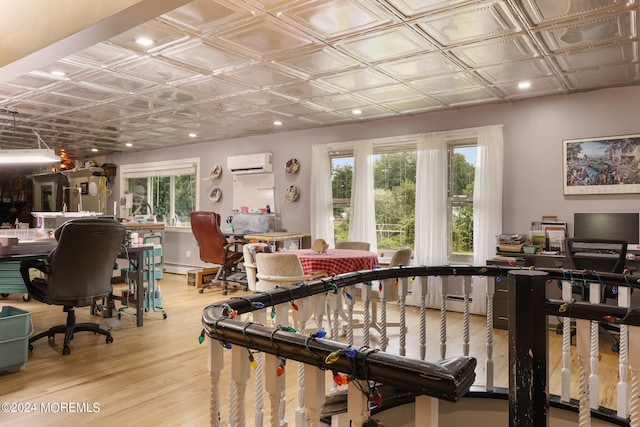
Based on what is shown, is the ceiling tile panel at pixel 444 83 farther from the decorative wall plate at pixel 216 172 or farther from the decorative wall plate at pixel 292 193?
the decorative wall plate at pixel 216 172

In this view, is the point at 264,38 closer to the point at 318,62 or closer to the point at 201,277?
the point at 318,62

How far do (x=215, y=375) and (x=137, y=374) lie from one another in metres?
2.38

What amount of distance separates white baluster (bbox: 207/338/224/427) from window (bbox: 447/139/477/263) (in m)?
4.76

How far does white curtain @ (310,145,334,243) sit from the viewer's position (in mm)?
6398

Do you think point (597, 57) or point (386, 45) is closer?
point (386, 45)

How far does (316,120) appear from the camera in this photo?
19.8 ft

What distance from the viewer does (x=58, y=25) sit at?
264cm

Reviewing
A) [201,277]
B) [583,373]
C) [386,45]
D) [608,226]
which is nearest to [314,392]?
[583,373]

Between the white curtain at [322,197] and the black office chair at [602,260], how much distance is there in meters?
3.24

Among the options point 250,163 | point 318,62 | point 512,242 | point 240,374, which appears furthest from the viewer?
point 250,163

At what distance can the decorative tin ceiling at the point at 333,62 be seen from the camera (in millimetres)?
2770

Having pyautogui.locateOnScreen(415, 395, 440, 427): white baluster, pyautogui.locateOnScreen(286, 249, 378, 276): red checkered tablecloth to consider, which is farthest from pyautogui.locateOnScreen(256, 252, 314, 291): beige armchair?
pyautogui.locateOnScreen(415, 395, 440, 427): white baluster

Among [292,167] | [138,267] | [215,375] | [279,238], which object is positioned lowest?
[138,267]

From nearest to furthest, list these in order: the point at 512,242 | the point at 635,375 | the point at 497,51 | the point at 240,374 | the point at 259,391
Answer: the point at 240,374
the point at 635,375
the point at 259,391
the point at 497,51
the point at 512,242
